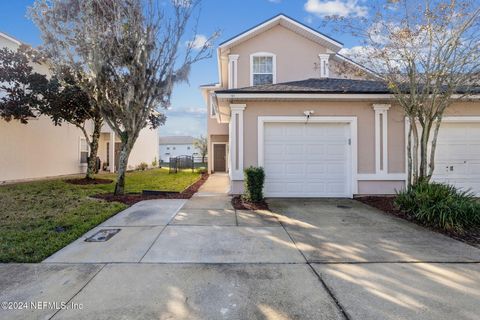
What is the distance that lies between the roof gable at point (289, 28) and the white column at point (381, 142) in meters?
6.78

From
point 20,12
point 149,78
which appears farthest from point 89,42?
point 20,12

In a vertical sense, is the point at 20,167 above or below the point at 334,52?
below

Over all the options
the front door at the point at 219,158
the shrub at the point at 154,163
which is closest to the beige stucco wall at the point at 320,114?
the front door at the point at 219,158

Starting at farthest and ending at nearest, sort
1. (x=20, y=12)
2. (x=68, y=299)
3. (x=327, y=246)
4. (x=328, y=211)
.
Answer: (x=20, y=12), (x=328, y=211), (x=327, y=246), (x=68, y=299)

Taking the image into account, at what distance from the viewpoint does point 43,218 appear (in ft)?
21.6

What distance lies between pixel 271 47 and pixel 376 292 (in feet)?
44.6

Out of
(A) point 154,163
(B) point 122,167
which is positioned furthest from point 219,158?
(B) point 122,167

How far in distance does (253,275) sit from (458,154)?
9.47 meters

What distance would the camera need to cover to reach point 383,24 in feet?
24.9

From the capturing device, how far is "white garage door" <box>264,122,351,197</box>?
30.3ft

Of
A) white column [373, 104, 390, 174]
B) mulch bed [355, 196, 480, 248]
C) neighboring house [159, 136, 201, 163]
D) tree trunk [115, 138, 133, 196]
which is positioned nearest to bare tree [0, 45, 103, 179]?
tree trunk [115, 138, 133, 196]

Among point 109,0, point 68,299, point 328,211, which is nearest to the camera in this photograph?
point 68,299

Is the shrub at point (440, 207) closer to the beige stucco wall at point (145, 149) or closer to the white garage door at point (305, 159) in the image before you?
the white garage door at point (305, 159)

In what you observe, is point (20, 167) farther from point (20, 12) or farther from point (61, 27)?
point (61, 27)
